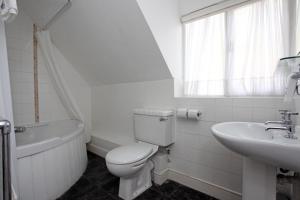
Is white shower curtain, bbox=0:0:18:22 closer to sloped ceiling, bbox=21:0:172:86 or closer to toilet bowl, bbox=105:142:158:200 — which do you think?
sloped ceiling, bbox=21:0:172:86

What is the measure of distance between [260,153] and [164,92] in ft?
4.05

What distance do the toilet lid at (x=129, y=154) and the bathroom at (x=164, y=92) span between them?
0.07 feet

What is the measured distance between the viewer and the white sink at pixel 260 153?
0.69m

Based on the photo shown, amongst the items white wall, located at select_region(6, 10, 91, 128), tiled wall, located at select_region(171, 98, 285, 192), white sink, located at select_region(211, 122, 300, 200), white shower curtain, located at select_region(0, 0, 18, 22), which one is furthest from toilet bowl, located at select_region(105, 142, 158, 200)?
white wall, located at select_region(6, 10, 91, 128)

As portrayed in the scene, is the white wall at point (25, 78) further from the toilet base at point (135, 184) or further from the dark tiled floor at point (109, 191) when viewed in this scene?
the toilet base at point (135, 184)

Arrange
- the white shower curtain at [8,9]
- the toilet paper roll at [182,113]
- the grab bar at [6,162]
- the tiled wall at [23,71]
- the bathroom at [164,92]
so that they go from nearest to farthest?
1. the grab bar at [6,162]
2. the white shower curtain at [8,9]
3. the bathroom at [164,92]
4. the toilet paper roll at [182,113]
5. the tiled wall at [23,71]

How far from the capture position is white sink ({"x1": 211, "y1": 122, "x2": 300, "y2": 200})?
2.25 feet

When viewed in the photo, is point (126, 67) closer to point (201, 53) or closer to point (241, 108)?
point (201, 53)

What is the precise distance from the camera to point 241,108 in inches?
54.1

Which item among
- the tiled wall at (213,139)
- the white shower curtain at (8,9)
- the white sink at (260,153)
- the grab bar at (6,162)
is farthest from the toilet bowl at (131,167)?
the white shower curtain at (8,9)

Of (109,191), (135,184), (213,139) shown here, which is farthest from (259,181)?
(109,191)

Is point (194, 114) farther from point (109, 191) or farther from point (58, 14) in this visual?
point (58, 14)

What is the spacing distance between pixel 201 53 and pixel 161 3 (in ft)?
2.19

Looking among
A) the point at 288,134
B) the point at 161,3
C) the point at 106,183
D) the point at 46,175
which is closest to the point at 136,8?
the point at 161,3
